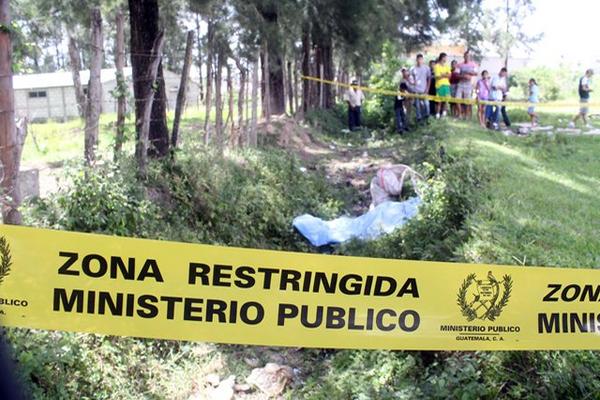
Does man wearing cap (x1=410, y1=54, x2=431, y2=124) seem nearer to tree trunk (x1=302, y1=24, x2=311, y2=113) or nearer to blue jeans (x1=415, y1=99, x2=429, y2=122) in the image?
blue jeans (x1=415, y1=99, x2=429, y2=122)

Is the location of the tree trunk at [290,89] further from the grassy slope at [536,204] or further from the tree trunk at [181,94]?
the tree trunk at [181,94]

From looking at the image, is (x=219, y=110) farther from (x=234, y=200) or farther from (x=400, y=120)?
(x=400, y=120)

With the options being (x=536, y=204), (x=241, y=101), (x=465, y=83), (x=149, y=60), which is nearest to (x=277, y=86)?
(x=465, y=83)

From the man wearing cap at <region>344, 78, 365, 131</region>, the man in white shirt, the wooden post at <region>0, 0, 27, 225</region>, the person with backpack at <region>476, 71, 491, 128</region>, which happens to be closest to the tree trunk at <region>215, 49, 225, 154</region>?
the wooden post at <region>0, 0, 27, 225</region>

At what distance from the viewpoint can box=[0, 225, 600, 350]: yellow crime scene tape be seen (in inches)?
127

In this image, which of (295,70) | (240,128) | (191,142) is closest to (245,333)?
(191,142)

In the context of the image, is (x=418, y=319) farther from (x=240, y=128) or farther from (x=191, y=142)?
(x=240, y=128)

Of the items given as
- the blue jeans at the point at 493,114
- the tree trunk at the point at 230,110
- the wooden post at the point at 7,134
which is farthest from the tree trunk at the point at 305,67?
the wooden post at the point at 7,134

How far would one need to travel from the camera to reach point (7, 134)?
4355 millimetres

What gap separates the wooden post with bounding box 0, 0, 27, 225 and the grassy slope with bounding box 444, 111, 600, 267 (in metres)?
3.58

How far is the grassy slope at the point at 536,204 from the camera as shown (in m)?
5.31

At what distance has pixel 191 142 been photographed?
8445mm

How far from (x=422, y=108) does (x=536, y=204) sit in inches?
355

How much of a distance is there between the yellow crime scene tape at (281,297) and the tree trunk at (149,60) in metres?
4.04
